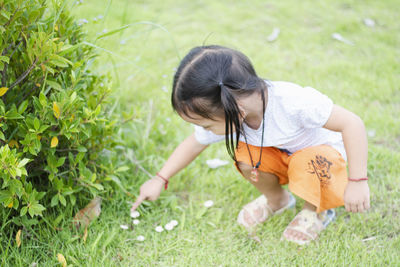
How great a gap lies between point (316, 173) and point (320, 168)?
27mm

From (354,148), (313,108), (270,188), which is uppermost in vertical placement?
(313,108)

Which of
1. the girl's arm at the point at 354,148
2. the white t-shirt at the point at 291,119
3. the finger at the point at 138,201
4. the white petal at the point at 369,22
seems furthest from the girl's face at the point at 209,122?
the white petal at the point at 369,22

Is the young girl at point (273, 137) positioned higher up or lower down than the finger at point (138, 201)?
higher up

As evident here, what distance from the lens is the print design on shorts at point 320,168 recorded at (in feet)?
5.60

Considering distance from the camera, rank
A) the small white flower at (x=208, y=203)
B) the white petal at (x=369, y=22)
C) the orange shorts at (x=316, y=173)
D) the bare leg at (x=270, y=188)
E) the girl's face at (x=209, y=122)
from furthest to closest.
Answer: the white petal at (x=369, y=22) → the small white flower at (x=208, y=203) → the bare leg at (x=270, y=188) → the orange shorts at (x=316, y=173) → the girl's face at (x=209, y=122)

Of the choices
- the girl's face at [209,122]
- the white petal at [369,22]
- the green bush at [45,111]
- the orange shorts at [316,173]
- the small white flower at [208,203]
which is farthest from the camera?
the white petal at [369,22]

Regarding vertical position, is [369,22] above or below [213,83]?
below

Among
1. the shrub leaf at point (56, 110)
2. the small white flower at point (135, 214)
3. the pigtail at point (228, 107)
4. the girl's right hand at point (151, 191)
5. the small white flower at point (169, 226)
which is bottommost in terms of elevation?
the small white flower at point (169, 226)

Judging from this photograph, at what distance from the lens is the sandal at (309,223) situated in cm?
179

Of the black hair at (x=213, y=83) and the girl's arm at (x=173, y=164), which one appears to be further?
the girl's arm at (x=173, y=164)

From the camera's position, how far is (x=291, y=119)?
1.63 m

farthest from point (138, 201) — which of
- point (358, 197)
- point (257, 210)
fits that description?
point (358, 197)

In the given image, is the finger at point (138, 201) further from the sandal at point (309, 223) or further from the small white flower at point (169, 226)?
the sandal at point (309, 223)

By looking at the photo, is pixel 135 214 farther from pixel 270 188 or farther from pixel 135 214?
pixel 270 188
